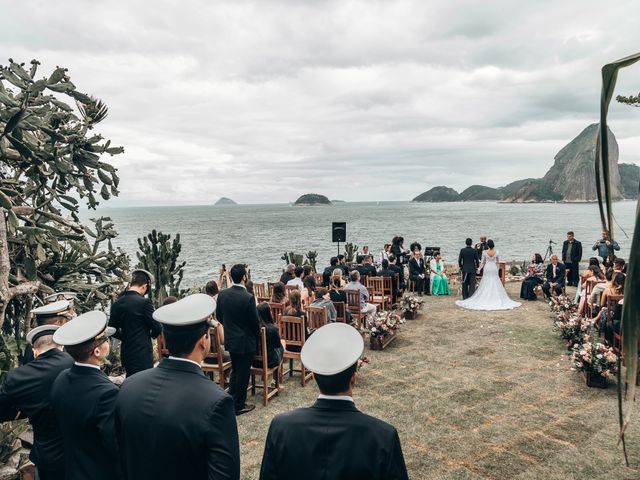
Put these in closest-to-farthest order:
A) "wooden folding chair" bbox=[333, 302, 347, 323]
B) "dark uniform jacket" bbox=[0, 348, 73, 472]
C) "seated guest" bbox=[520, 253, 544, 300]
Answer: "dark uniform jacket" bbox=[0, 348, 73, 472], "wooden folding chair" bbox=[333, 302, 347, 323], "seated guest" bbox=[520, 253, 544, 300]

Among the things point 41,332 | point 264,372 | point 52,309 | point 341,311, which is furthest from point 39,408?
point 341,311

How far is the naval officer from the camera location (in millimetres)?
2650

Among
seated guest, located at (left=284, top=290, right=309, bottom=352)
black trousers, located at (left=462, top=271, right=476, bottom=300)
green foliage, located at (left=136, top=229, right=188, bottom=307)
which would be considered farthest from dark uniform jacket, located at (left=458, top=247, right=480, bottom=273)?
green foliage, located at (left=136, top=229, right=188, bottom=307)

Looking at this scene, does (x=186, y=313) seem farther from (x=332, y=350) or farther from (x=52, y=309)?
(x=52, y=309)

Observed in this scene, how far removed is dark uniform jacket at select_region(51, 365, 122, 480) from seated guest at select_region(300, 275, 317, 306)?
244 inches

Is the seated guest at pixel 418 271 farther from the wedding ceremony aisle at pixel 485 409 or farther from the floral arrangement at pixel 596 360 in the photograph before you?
the floral arrangement at pixel 596 360

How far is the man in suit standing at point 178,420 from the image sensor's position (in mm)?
2115

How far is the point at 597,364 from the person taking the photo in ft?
22.1

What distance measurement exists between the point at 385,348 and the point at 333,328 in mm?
7198

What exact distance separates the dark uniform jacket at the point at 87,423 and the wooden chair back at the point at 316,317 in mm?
5377

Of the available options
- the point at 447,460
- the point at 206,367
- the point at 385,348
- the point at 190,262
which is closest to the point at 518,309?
the point at 385,348

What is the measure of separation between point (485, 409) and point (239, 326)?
3.74m

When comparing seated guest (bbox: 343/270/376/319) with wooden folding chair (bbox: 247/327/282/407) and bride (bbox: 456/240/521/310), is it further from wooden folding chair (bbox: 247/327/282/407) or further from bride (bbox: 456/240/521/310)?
bride (bbox: 456/240/521/310)

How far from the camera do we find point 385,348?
919 cm
